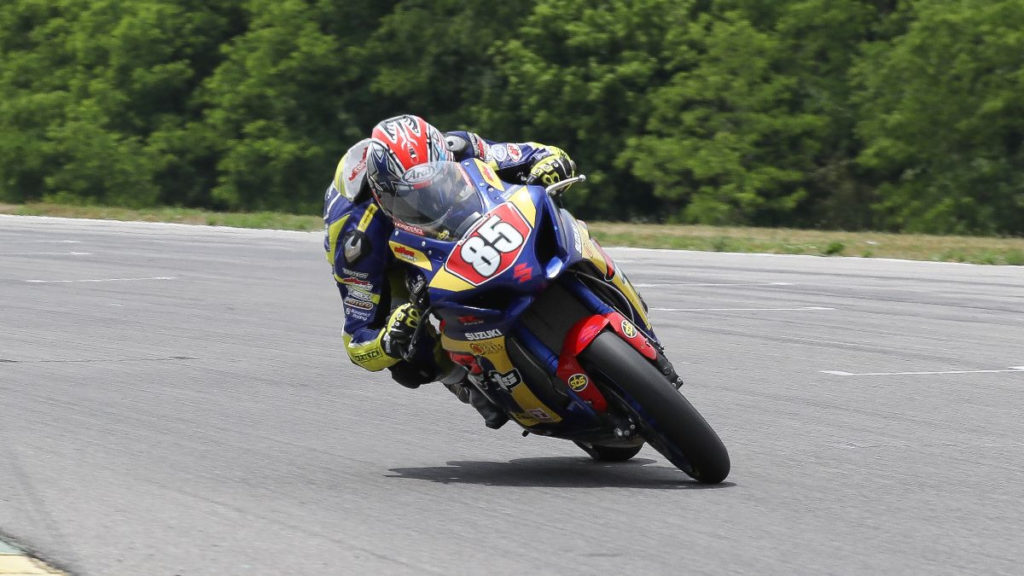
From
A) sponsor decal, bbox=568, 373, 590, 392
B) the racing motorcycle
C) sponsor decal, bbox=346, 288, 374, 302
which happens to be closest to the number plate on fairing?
the racing motorcycle

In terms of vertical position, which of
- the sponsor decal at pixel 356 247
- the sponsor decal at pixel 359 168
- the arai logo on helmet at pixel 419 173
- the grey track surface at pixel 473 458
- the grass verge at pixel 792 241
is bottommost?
the grass verge at pixel 792 241

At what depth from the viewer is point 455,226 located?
21.5ft

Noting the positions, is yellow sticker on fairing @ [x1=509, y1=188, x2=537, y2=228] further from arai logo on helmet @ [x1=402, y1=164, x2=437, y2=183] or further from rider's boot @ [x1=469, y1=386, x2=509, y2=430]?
rider's boot @ [x1=469, y1=386, x2=509, y2=430]

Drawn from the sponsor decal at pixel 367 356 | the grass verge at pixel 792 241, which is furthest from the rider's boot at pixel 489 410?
the grass verge at pixel 792 241

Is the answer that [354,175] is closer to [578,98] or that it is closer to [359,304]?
[359,304]

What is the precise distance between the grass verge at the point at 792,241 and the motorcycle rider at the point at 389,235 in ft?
47.8

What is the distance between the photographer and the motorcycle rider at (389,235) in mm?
6742

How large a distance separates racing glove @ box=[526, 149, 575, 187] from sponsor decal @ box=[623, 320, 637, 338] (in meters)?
0.93

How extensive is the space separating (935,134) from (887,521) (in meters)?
31.7

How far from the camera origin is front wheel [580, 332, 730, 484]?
6195 mm

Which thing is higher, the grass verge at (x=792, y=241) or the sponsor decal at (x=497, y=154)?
the sponsor decal at (x=497, y=154)

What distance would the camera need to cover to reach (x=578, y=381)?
20.9ft

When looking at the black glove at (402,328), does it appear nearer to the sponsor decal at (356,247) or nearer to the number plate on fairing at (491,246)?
the sponsor decal at (356,247)

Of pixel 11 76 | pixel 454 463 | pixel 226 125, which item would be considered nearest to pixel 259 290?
pixel 454 463
